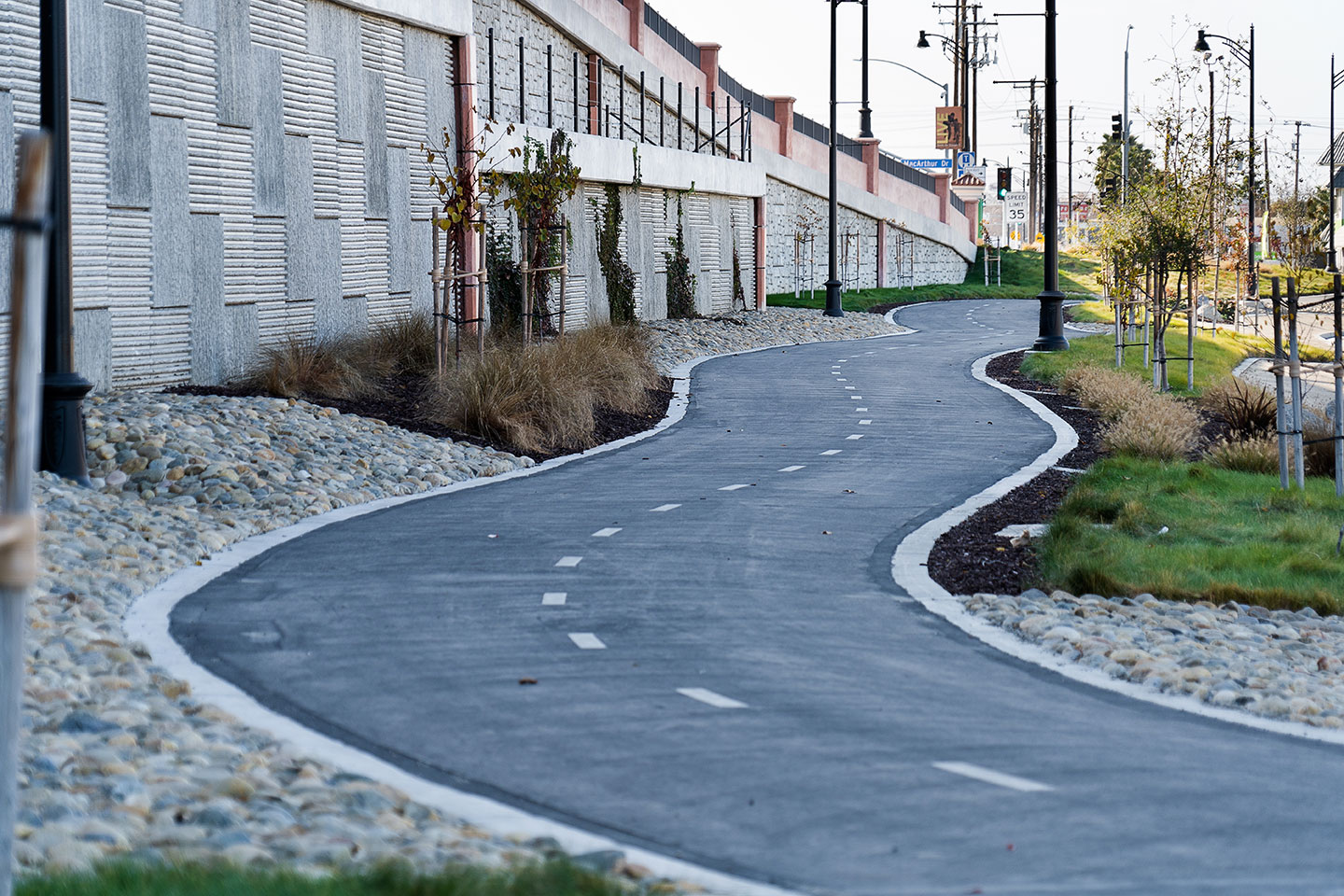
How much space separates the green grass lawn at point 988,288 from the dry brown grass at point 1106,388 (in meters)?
16.0

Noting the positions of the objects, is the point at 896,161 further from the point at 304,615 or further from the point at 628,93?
the point at 304,615

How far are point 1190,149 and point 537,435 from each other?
1639 cm

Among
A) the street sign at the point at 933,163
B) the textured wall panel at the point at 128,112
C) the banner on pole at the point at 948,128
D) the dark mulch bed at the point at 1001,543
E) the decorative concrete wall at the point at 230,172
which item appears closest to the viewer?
the dark mulch bed at the point at 1001,543

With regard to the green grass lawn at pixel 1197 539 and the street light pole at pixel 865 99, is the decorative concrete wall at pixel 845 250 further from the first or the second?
the green grass lawn at pixel 1197 539

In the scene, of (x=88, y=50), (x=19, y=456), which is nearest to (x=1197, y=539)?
(x=19, y=456)

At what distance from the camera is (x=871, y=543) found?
12.5m

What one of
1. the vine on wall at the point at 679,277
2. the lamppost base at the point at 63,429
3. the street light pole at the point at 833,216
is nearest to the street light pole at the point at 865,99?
the street light pole at the point at 833,216

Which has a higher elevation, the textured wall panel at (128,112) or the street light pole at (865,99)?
the street light pole at (865,99)

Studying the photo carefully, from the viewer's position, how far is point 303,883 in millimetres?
4562

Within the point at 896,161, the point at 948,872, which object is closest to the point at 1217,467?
the point at 948,872

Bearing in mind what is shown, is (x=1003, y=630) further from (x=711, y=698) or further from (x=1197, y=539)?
(x=1197, y=539)

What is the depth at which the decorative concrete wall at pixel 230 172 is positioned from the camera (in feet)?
54.3

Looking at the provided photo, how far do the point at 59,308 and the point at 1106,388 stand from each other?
14.8 metres

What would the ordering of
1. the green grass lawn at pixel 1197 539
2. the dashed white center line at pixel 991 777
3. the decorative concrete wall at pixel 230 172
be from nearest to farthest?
the dashed white center line at pixel 991 777
the green grass lawn at pixel 1197 539
the decorative concrete wall at pixel 230 172
